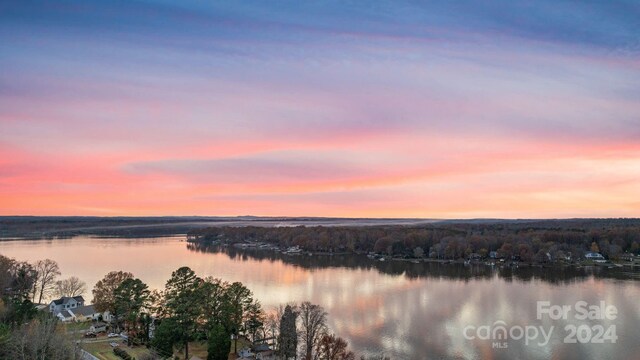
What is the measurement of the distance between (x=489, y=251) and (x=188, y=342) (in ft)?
126

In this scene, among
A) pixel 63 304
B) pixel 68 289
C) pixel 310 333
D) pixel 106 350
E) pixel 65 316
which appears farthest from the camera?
pixel 68 289

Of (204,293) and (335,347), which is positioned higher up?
(204,293)

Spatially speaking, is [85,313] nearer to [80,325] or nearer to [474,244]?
[80,325]

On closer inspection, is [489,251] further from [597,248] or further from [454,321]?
[454,321]

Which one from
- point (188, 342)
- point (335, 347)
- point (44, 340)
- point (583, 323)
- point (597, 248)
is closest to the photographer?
point (44, 340)

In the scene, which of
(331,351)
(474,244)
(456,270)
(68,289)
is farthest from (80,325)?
(474,244)

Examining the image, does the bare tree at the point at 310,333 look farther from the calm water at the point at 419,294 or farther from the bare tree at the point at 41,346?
the bare tree at the point at 41,346

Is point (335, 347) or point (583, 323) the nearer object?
point (335, 347)

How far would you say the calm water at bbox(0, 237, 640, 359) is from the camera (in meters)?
16.9

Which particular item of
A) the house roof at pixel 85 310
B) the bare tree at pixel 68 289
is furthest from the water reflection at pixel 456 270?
the house roof at pixel 85 310

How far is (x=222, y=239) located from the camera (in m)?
71.0

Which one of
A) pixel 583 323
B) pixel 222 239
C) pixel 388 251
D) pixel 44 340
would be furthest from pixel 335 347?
pixel 222 239

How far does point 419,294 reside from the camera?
2694 cm

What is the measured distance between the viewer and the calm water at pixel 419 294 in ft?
55.4
